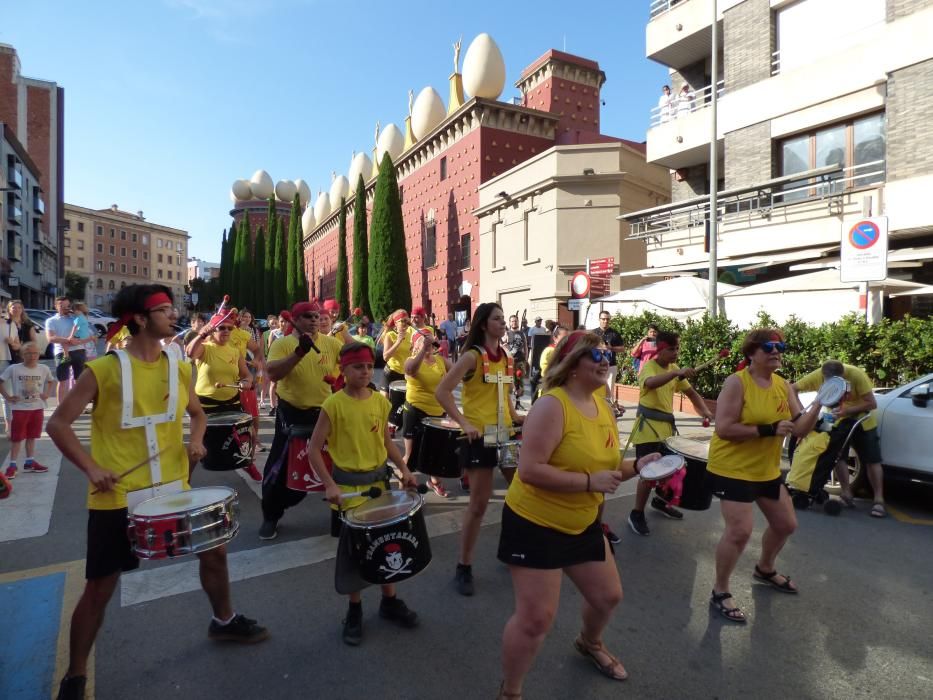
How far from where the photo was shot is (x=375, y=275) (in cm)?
3350

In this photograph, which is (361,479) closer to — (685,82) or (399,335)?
(399,335)

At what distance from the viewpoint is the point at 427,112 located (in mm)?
36938

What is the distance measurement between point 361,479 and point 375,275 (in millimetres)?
30660

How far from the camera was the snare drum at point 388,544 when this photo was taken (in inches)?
121

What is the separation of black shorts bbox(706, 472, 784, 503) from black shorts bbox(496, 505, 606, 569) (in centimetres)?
150

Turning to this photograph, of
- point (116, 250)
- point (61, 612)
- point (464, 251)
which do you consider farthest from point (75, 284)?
point (61, 612)

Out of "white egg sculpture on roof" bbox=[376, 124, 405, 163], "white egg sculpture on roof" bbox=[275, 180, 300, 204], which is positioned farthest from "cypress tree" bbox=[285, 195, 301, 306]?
"white egg sculpture on roof" bbox=[275, 180, 300, 204]

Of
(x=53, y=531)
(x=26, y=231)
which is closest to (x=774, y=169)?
(x=53, y=531)

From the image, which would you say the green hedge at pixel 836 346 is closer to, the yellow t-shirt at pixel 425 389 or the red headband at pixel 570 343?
the yellow t-shirt at pixel 425 389

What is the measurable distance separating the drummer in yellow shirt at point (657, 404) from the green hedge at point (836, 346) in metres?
5.49

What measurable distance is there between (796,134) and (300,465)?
1660 centimetres

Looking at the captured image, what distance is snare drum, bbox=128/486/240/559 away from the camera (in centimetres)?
267

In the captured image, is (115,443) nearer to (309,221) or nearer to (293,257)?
(293,257)

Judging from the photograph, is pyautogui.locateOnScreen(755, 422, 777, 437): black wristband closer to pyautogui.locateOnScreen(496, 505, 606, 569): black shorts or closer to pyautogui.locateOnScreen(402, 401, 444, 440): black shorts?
pyautogui.locateOnScreen(496, 505, 606, 569): black shorts
